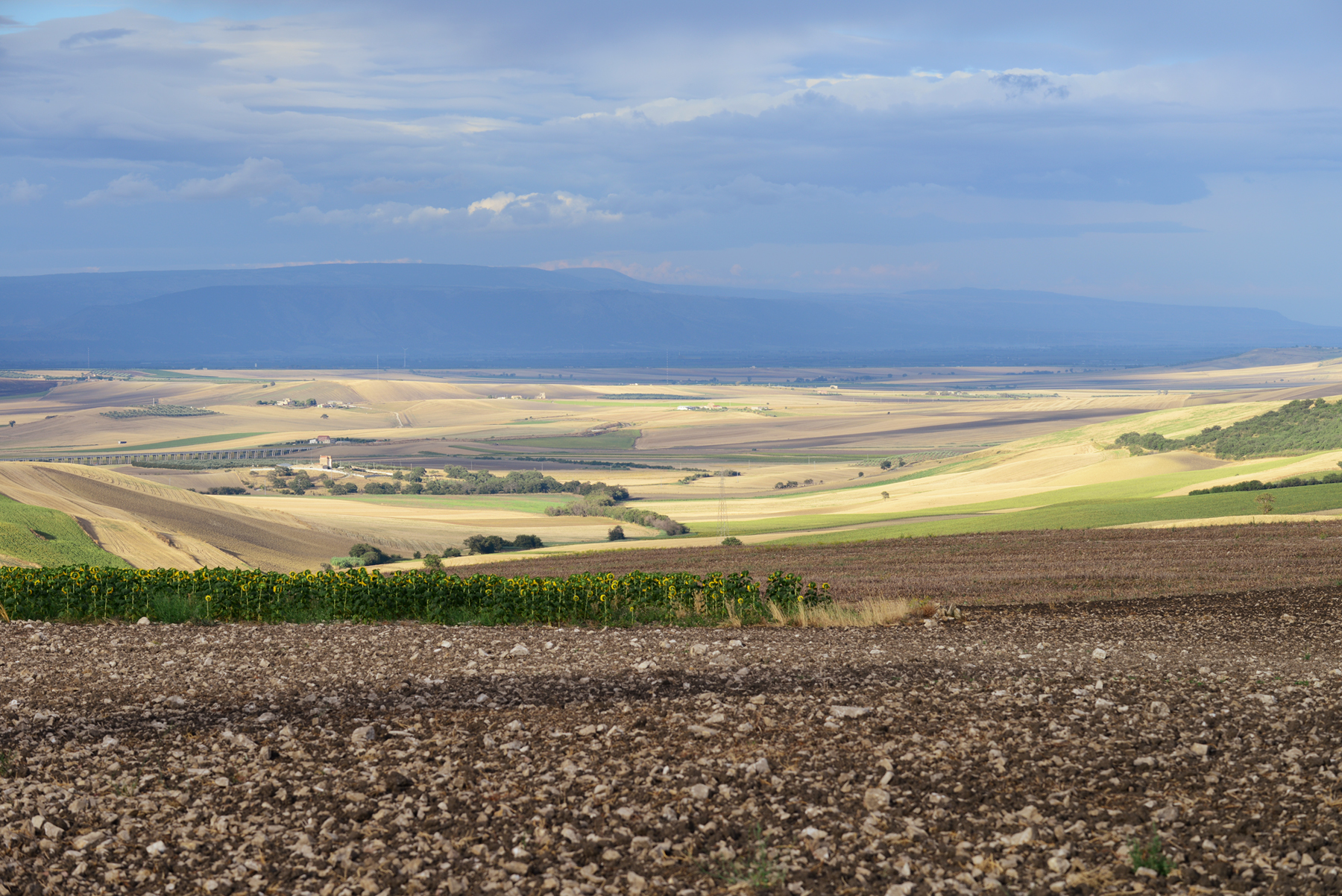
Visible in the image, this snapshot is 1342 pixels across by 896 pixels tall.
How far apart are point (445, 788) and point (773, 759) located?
7.27ft

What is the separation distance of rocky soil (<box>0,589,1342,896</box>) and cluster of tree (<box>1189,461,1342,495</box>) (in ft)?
163

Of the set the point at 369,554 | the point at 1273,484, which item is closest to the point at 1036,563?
the point at 1273,484

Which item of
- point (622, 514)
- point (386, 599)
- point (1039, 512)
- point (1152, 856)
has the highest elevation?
point (386, 599)

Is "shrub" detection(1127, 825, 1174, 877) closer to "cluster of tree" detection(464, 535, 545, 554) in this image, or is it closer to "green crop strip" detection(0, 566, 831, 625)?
"green crop strip" detection(0, 566, 831, 625)

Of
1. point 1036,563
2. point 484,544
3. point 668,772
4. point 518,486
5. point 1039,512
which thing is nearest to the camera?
point 668,772

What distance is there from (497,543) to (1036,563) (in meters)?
37.6

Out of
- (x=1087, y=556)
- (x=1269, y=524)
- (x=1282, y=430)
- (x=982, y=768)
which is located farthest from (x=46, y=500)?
(x=1282, y=430)

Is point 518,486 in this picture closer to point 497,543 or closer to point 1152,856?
point 497,543

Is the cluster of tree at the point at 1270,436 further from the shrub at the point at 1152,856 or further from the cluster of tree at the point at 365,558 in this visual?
the shrub at the point at 1152,856

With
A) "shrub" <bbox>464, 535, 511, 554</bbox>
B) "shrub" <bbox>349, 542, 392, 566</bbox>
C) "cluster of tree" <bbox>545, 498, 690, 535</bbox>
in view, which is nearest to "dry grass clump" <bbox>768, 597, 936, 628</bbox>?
"shrub" <bbox>349, 542, 392, 566</bbox>

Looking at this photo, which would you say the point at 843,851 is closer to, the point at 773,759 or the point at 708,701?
the point at 773,759

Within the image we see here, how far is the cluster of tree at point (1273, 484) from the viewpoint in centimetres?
5584

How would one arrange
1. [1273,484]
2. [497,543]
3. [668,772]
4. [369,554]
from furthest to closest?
[497,543], [1273,484], [369,554], [668,772]

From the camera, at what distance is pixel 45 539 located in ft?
126
